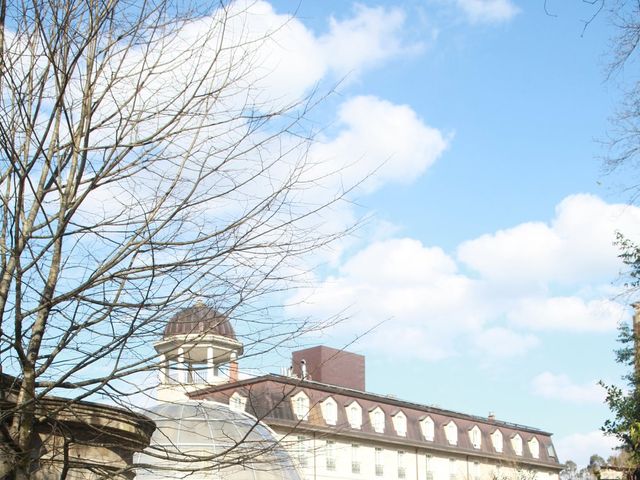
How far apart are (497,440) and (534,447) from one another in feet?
18.9

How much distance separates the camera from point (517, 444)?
80.1 metres

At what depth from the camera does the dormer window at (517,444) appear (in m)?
79.6

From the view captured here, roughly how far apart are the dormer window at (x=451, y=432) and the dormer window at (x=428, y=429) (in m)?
1.40

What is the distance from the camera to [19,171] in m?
7.80

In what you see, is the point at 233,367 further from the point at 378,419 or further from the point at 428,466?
the point at 428,466

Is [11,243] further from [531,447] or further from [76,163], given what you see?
[531,447]

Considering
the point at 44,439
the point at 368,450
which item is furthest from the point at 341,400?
the point at 44,439

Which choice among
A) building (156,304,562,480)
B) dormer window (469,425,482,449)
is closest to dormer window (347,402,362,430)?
building (156,304,562,480)

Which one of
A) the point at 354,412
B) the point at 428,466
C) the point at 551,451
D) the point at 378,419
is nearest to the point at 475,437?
the point at 428,466

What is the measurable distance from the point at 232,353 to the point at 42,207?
1940 millimetres

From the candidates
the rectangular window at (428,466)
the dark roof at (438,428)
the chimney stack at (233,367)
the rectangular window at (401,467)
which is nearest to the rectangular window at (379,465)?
the dark roof at (438,428)

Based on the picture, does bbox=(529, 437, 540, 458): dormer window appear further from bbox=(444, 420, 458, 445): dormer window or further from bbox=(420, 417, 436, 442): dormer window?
bbox=(420, 417, 436, 442): dormer window

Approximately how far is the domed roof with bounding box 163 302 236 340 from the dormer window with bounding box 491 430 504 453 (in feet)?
237

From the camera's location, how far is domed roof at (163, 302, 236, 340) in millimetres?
7984
